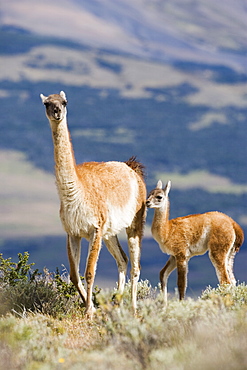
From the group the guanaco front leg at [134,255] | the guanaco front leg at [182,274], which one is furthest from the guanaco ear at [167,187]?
the guanaco front leg at [182,274]

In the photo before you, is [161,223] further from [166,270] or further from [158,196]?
[166,270]

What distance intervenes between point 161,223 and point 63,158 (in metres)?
3.08

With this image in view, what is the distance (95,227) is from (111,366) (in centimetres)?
407

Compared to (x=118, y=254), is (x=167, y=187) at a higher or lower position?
higher

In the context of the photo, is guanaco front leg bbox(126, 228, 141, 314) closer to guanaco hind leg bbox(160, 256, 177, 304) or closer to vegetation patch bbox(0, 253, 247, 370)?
guanaco hind leg bbox(160, 256, 177, 304)

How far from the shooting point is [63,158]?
891 cm

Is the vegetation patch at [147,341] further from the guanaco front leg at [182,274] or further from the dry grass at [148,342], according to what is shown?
the guanaco front leg at [182,274]

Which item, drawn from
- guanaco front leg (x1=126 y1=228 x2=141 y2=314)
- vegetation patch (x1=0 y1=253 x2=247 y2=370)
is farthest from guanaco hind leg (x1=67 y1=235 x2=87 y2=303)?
vegetation patch (x1=0 y1=253 x2=247 y2=370)

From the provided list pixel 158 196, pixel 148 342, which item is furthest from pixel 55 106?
pixel 148 342

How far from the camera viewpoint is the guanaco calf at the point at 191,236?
10836 mm

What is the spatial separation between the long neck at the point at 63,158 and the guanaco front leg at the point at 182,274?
3033 millimetres

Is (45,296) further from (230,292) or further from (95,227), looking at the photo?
(230,292)

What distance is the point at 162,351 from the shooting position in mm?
5344

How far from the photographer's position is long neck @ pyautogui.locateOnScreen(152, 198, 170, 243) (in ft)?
36.2
